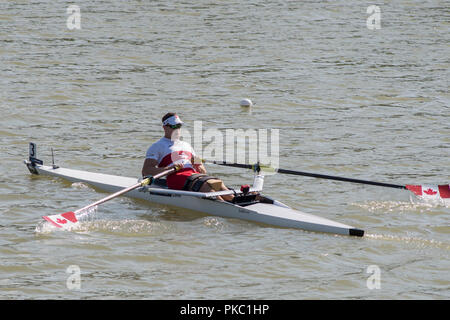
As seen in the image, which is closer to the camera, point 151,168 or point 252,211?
point 252,211

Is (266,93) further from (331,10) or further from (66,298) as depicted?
(66,298)

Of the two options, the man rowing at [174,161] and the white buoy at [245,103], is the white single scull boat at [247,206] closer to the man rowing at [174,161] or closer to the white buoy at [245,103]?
the man rowing at [174,161]

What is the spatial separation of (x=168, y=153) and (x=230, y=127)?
6806 millimetres

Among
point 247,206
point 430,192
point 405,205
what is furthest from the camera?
point 405,205

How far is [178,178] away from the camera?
15.0 m

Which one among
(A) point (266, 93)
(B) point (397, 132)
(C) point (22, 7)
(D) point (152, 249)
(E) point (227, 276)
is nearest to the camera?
(E) point (227, 276)

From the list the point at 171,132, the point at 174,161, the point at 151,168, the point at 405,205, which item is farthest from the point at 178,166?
the point at 405,205

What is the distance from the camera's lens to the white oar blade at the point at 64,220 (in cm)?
1350

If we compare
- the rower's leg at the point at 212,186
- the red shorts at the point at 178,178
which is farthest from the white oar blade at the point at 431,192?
the red shorts at the point at 178,178

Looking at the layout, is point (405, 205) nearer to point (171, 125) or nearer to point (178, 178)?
point (178, 178)

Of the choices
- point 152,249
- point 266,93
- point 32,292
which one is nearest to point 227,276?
point 152,249

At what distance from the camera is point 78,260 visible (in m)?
12.5

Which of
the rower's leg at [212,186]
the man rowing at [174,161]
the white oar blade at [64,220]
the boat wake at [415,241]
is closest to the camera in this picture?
the boat wake at [415,241]

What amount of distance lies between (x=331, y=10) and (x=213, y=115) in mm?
14985
